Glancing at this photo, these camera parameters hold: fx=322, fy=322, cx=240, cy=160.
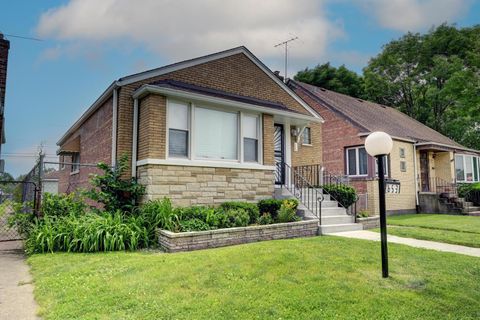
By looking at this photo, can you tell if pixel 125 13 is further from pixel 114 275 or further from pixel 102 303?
pixel 102 303

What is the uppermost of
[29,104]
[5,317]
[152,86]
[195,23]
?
[195,23]

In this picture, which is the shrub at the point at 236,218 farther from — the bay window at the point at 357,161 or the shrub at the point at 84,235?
the bay window at the point at 357,161

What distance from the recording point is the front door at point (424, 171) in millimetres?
18609

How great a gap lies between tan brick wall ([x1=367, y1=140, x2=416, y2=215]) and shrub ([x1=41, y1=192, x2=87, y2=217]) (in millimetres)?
11904

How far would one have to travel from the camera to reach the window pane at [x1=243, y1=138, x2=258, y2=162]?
393 inches

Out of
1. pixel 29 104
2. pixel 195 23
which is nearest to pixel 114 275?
pixel 195 23

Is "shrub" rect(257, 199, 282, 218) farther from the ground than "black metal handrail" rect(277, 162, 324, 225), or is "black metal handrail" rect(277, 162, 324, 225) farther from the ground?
"black metal handrail" rect(277, 162, 324, 225)

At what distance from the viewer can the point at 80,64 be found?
45.0 ft

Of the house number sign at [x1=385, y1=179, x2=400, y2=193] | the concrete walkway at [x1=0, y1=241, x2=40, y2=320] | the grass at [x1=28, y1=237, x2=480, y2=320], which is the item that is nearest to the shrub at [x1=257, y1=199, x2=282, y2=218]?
the grass at [x1=28, y1=237, x2=480, y2=320]

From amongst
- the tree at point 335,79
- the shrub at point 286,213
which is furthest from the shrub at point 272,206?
the tree at point 335,79

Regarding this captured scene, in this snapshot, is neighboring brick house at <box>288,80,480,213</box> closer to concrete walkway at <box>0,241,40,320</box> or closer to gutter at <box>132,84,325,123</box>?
gutter at <box>132,84,325,123</box>

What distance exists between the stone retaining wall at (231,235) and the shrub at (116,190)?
1.66m

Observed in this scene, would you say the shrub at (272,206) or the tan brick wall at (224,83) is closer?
the tan brick wall at (224,83)

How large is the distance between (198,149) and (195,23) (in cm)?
597
